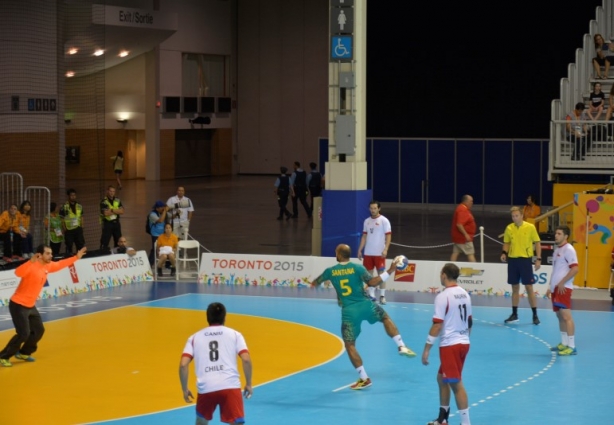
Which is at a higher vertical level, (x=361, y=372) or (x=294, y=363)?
(x=361, y=372)

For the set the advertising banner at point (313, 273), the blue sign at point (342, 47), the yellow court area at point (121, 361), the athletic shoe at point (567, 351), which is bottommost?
the yellow court area at point (121, 361)

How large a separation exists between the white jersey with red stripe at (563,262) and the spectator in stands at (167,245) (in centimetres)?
1182

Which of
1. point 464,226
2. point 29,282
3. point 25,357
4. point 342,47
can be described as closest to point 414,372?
point 29,282

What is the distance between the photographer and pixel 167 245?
27594mm

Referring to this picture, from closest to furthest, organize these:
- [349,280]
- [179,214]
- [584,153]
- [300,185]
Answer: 1. [349,280]
2. [179,214]
3. [584,153]
4. [300,185]

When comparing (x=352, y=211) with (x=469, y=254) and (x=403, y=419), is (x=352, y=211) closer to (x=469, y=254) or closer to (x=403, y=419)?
(x=469, y=254)

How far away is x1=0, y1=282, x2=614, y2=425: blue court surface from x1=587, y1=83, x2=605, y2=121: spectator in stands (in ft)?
31.6

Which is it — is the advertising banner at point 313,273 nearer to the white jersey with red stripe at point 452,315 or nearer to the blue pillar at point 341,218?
the blue pillar at point 341,218

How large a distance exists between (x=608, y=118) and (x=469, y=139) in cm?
1289

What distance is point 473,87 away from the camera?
1794 inches

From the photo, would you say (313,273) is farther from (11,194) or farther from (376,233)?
(11,194)

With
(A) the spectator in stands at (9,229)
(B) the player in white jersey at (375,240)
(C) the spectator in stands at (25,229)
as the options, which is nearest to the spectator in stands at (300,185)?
(C) the spectator in stands at (25,229)

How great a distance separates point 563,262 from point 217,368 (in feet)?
27.6

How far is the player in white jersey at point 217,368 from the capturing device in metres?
11.1
